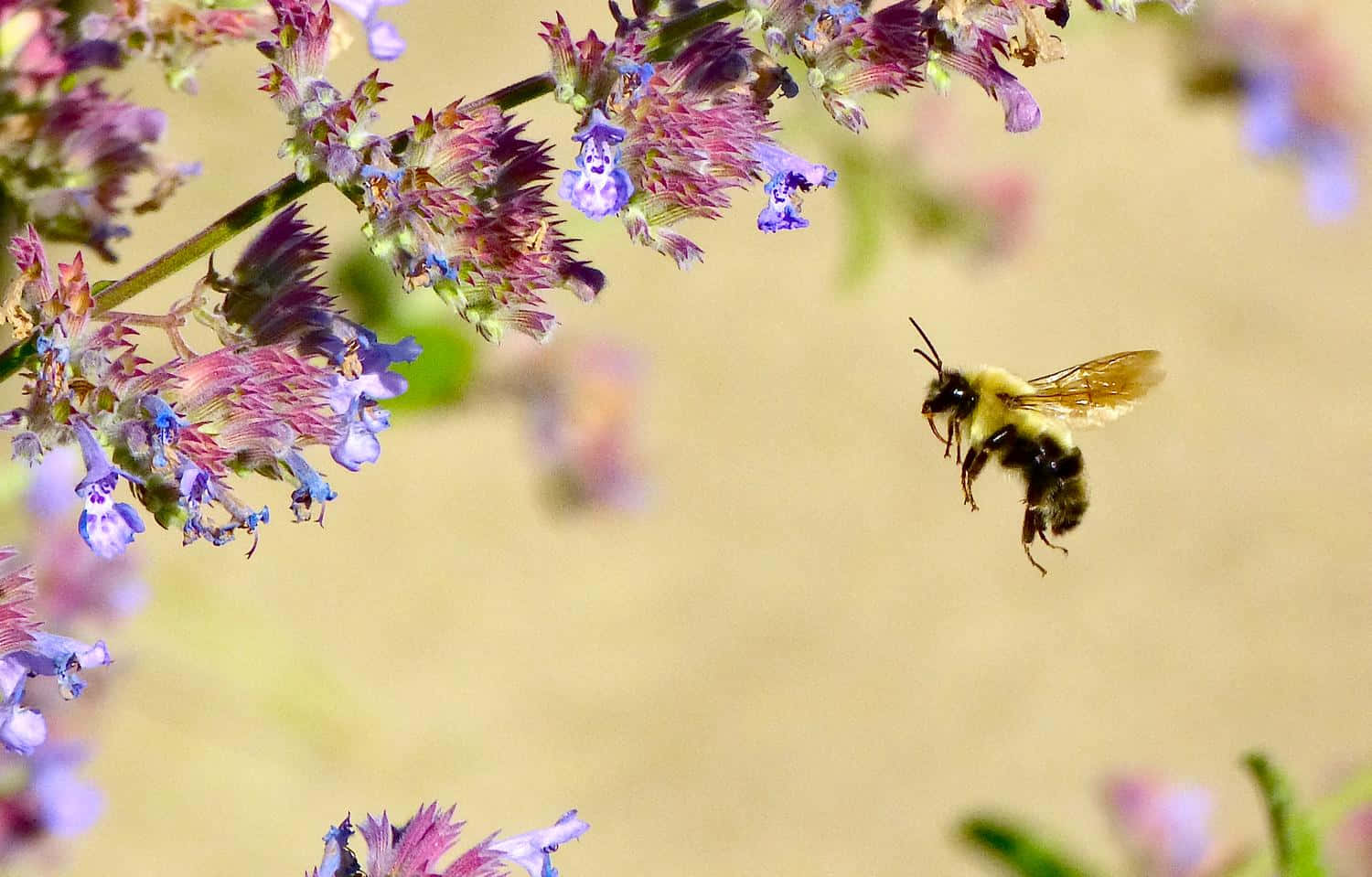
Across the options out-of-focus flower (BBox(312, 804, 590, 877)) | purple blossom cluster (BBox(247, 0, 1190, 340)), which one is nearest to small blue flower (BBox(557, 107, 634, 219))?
purple blossom cluster (BBox(247, 0, 1190, 340))

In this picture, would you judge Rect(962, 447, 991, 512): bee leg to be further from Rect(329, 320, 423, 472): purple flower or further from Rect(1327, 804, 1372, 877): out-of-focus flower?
Rect(1327, 804, 1372, 877): out-of-focus flower

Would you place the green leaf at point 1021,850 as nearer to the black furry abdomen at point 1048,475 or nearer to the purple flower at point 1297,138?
the black furry abdomen at point 1048,475

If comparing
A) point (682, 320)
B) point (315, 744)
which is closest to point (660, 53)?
point (315, 744)

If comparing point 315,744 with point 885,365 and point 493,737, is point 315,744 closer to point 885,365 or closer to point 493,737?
point 493,737

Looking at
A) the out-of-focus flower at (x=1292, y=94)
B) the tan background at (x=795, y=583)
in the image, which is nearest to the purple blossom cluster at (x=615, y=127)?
the out-of-focus flower at (x=1292, y=94)

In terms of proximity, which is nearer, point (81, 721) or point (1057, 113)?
point (81, 721)

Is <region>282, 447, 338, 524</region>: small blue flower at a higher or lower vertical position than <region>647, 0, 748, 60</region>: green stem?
lower
